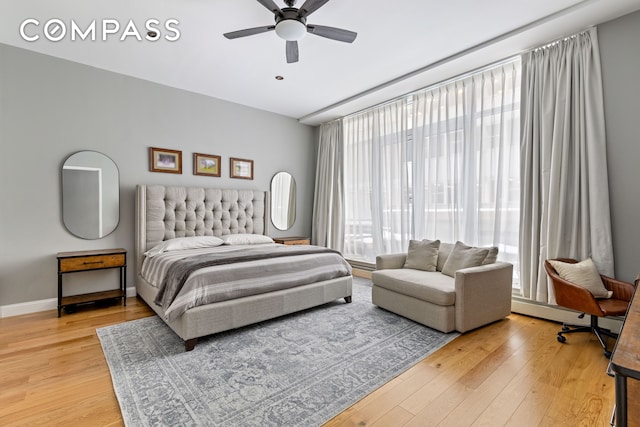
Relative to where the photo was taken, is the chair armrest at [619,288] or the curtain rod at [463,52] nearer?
the chair armrest at [619,288]

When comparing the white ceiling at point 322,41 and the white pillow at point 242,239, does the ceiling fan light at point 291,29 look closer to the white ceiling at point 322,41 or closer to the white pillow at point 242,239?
the white ceiling at point 322,41

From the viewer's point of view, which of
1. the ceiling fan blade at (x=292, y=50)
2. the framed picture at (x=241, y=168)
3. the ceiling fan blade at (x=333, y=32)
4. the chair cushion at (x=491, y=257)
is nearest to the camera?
the ceiling fan blade at (x=333, y=32)

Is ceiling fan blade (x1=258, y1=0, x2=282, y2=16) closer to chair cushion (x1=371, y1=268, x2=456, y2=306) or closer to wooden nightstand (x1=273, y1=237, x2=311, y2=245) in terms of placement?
chair cushion (x1=371, y1=268, x2=456, y2=306)

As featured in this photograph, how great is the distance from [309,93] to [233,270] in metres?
3.11

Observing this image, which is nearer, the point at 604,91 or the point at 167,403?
the point at 167,403

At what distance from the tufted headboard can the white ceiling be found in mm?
1586

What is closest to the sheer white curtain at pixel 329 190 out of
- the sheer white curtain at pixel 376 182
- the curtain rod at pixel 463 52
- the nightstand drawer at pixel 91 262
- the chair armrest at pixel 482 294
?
the sheer white curtain at pixel 376 182

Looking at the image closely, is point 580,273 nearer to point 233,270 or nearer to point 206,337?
point 233,270

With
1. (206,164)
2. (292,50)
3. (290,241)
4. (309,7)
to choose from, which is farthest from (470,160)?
(206,164)

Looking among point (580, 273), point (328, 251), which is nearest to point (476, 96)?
point (580, 273)

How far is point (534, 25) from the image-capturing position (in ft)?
9.25

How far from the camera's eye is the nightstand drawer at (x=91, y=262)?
3.25 meters

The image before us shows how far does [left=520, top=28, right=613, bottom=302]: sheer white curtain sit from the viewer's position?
2787mm

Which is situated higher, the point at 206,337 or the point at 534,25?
the point at 534,25
